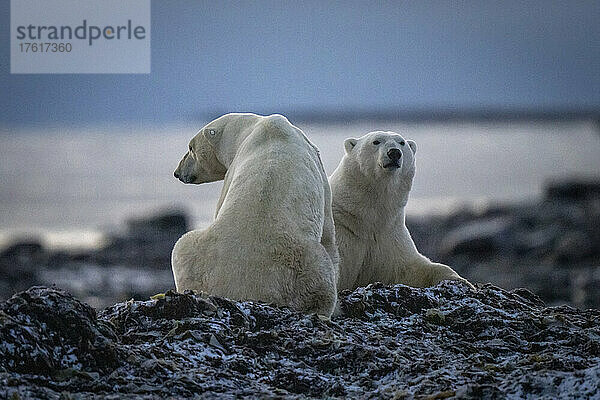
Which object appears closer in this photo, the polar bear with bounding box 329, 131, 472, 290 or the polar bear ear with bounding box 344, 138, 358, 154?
the polar bear with bounding box 329, 131, 472, 290

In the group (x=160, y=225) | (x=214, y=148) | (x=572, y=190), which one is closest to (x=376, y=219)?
(x=214, y=148)

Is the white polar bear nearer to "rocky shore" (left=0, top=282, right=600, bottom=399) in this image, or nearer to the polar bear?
"rocky shore" (left=0, top=282, right=600, bottom=399)

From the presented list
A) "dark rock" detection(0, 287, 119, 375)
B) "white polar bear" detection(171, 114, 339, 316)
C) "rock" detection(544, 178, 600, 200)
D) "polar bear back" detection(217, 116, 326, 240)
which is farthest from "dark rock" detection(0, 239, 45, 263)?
"dark rock" detection(0, 287, 119, 375)

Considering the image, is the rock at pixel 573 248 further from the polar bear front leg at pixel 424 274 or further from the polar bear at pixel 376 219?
the polar bear front leg at pixel 424 274

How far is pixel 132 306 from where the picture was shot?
539 centimetres

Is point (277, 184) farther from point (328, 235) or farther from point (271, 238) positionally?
point (328, 235)

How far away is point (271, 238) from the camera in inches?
225

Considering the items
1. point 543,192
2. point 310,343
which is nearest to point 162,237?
point 543,192

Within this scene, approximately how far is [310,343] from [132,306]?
1.10 meters

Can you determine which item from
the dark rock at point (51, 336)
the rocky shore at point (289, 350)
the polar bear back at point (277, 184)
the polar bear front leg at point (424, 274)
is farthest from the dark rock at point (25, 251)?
the dark rock at point (51, 336)

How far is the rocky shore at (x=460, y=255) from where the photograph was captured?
1545cm

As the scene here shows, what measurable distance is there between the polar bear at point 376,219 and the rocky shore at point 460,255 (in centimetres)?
678

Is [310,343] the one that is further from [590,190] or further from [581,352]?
[590,190]

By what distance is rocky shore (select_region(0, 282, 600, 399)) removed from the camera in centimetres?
398
